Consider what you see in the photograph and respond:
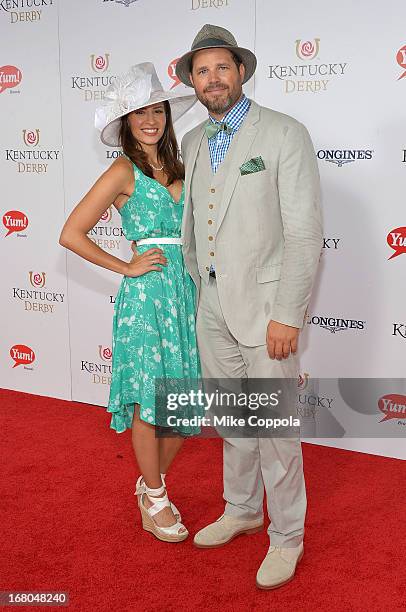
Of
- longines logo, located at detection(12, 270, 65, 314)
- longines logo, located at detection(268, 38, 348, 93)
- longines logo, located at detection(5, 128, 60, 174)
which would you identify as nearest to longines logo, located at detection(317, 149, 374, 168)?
longines logo, located at detection(268, 38, 348, 93)

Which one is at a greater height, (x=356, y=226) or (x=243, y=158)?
(x=243, y=158)

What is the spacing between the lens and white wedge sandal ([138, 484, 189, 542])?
2.73 m

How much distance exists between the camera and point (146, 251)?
264 centimetres

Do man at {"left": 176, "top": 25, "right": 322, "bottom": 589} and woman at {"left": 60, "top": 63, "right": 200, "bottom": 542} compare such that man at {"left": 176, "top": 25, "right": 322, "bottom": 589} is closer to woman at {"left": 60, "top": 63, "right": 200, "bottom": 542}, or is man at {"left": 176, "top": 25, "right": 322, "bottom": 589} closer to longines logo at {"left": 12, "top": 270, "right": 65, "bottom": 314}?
woman at {"left": 60, "top": 63, "right": 200, "bottom": 542}

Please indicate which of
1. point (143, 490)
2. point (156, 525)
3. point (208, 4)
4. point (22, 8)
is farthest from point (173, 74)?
point (156, 525)

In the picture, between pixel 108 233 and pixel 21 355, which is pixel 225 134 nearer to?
pixel 108 233

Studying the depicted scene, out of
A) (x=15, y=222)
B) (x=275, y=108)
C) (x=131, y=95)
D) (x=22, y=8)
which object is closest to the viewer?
(x=131, y=95)

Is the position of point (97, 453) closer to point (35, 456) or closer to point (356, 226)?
point (35, 456)

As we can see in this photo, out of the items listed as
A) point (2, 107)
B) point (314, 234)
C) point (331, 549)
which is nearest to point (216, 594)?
point (331, 549)

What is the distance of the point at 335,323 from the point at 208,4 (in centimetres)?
174

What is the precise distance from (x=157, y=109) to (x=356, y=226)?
1242 millimetres

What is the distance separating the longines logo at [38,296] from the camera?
4.34m

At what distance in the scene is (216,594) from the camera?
2410mm

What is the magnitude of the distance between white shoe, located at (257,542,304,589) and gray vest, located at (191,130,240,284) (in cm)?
101
